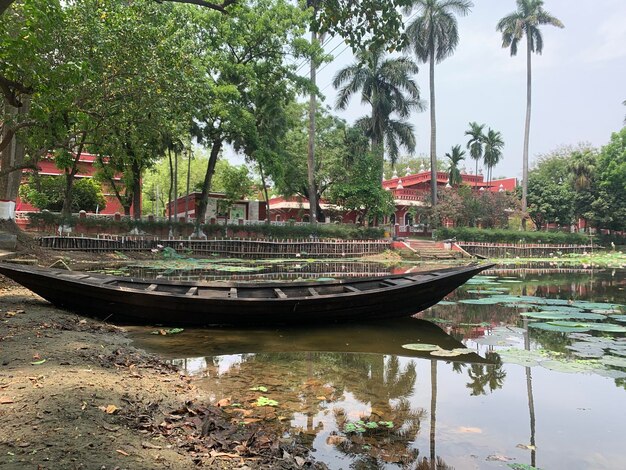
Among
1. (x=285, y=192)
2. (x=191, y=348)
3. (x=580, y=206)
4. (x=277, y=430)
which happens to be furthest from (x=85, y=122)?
(x=580, y=206)

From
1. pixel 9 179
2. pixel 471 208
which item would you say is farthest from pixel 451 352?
pixel 471 208

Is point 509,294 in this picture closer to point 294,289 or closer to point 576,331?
point 576,331

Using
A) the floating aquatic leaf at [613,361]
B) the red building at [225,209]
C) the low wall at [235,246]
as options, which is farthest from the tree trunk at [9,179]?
the red building at [225,209]

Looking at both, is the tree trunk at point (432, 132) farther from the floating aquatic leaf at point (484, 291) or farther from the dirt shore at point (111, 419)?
the dirt shore at point (111, 419)

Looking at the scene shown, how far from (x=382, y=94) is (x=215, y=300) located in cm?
2928

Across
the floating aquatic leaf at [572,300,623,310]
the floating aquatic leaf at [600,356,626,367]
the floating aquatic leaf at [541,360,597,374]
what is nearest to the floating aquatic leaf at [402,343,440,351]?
the floating aquatic leaf at [541,360,597,374]

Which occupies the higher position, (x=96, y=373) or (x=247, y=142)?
(x=247, y=142)

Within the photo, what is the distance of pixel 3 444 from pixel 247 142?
2448 centimetres

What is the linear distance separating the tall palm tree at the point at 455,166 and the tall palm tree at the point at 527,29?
17.5 feet

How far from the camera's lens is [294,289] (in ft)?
26.7

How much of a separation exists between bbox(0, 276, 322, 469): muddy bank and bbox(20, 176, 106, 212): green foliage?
24576mm

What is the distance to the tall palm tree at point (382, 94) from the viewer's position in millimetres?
32781

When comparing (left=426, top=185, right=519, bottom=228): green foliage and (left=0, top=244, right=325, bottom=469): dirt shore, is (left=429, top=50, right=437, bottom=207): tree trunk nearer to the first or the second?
(left=426, top=185, right=519, bottom=228): green foliage

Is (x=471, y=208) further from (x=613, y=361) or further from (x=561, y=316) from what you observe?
(x=613, y=361)
